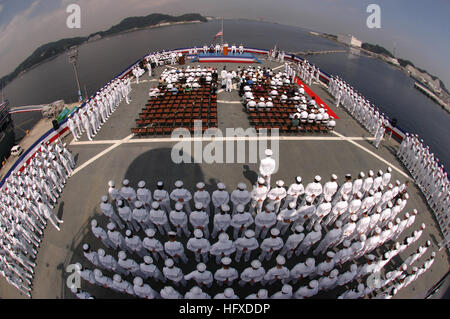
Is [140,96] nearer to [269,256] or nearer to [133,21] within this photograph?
[269,256]

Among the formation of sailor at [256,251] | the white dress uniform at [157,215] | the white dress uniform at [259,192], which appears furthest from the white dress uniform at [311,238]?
the white dress uniform at [157,215]

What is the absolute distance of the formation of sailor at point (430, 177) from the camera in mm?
8870

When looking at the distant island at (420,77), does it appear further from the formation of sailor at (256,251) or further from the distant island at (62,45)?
the distant island at (62,45)

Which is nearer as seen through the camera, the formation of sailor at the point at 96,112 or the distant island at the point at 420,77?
the formation of sailor at the point at 96,112

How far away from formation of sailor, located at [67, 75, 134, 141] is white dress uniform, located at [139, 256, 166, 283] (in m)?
10.3

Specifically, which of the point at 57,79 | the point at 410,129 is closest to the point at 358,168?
the point at 410,129

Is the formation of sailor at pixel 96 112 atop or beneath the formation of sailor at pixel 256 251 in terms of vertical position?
atop

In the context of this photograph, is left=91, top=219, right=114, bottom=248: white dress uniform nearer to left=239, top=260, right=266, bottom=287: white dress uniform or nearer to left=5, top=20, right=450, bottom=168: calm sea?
left=239, top=260, right=266, bottom=287: white dress uniform

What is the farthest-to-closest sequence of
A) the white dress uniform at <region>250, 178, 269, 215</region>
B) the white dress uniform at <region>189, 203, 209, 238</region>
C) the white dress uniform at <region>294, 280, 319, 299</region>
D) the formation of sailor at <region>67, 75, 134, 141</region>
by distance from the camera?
the formation of sailor at <region>67, 75, 134, 141</region> → the white dress uniform at <region>250, 178, 269, 215</region> → the white dress uniform at <region>189, 203, 209, 238</region> → the white dress uniform at <region>294, 280, 319, 299</region>

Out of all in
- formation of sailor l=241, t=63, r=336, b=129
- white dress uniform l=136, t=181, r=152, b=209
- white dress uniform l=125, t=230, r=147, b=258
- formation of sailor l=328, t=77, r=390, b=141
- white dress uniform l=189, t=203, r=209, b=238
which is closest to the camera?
white dress uniform l=125, t=230, r=147, b=258

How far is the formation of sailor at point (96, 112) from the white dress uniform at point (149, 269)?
10.3 meters

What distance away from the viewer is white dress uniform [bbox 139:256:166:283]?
5.86 metres

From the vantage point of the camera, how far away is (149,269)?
5.96 metres

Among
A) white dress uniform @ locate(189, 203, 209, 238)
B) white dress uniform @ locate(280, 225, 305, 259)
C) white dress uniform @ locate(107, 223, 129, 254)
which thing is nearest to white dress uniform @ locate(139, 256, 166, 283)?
white dress uniform @ locate(107, 223, 129, 254)
